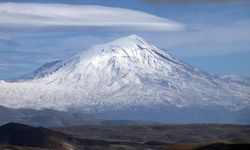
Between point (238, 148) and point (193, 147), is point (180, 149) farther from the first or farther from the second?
point (238, 148)

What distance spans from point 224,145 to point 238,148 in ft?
34.1

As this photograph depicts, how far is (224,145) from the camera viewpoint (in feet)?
449

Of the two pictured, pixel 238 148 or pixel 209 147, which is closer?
pixel 238 148

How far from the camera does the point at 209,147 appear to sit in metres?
137

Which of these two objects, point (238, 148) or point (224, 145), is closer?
point (238, 148)

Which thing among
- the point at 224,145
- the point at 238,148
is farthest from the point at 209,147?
the point at 238,148

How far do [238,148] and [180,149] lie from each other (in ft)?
56.3

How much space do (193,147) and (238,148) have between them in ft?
55.8

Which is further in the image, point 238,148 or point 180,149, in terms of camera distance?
point 180,149

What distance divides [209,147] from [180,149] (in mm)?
6671

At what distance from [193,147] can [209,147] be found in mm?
5646

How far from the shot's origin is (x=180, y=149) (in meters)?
141

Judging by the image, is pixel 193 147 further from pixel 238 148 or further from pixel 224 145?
pixel 238 148

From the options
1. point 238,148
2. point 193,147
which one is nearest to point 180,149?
point 193,147
